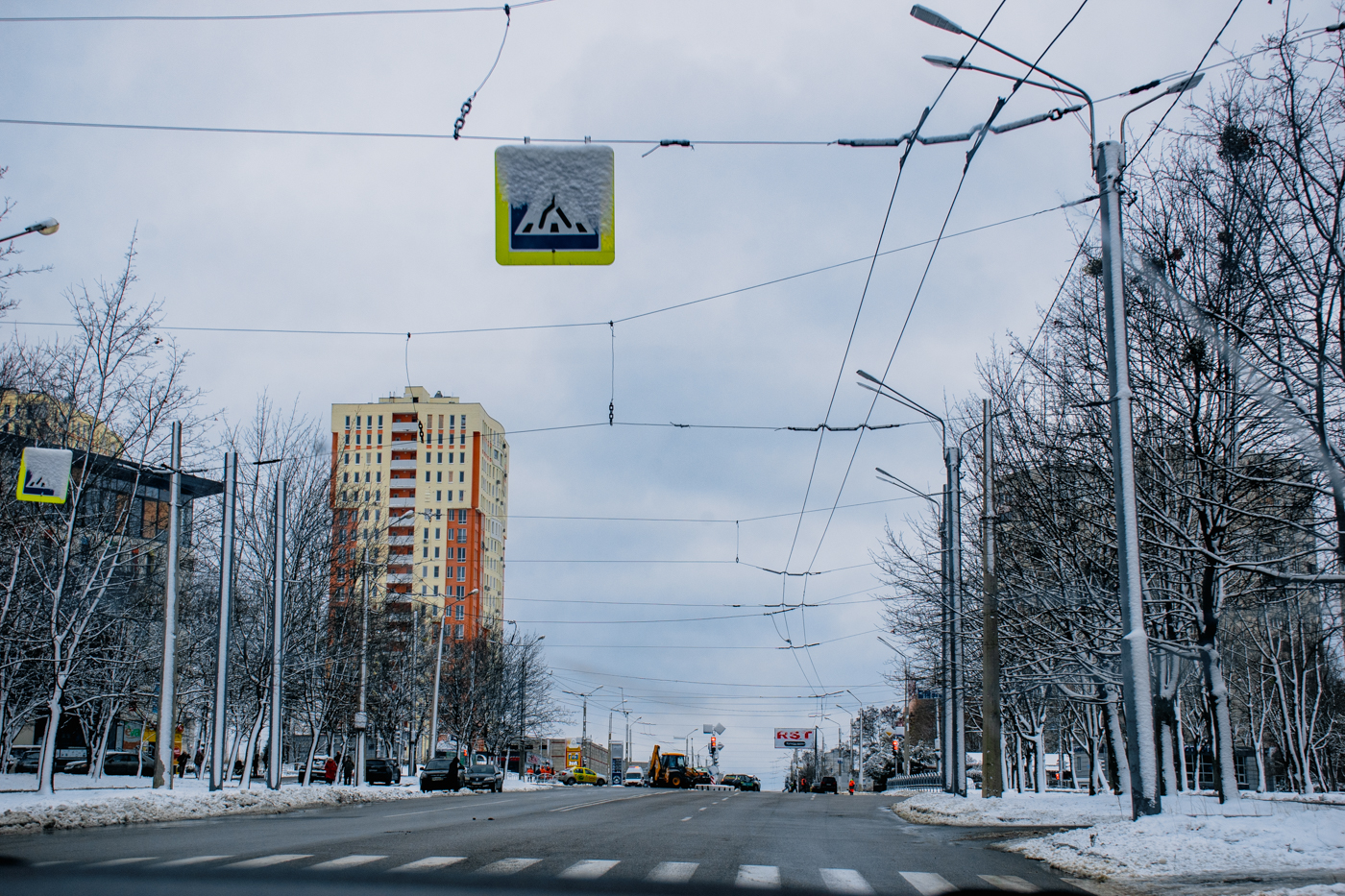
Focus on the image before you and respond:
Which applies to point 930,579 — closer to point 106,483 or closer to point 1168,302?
point 1168,302

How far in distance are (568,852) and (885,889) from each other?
4.29 metres

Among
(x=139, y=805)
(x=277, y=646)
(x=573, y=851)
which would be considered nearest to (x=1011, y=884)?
(x=573, y=851)

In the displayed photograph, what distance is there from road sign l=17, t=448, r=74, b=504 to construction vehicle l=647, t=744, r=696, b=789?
53.2 m

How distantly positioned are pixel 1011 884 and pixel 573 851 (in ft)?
16.1

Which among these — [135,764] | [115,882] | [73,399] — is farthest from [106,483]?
[135,764]

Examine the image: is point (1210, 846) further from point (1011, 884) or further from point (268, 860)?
point (268, 860)

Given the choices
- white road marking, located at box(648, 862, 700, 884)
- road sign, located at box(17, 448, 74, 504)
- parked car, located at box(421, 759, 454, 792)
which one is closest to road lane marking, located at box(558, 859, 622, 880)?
white road marking, located at box(648, 862, 700, 884)

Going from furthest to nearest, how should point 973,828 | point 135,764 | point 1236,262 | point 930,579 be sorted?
point 135,764 → point 930,579 → point 973,828 → point 1236,262

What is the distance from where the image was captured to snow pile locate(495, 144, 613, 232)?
428 inches

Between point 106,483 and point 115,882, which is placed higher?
point 106,483

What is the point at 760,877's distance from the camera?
11.0m

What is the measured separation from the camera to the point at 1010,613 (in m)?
27.8

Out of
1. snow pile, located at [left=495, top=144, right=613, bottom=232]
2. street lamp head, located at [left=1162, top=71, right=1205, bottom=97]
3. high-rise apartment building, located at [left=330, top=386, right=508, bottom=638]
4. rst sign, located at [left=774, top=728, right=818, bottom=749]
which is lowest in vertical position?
rst sign, located at [left=774, top=728, right=818, bottom=749]

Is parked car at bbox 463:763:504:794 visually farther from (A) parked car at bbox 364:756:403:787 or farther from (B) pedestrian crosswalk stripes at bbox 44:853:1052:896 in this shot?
(B) pedestrian crosswalk stripes at bbox 44:853:1052:896
